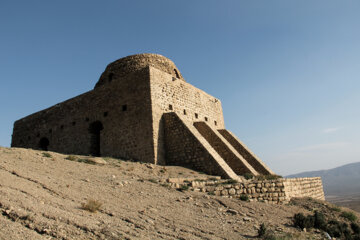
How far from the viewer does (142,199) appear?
18.8ft

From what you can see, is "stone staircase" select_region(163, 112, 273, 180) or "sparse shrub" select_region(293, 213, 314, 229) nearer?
"sparse shrub" select_region(293, 213, 314, 229)

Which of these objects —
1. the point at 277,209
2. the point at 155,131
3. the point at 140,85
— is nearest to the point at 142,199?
the point at 277,209

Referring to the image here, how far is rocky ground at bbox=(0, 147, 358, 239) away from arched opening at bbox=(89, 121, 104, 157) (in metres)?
5.61

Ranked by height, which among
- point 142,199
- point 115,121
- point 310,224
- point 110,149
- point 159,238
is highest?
point 115,121

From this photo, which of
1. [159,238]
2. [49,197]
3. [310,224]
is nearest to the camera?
[159,238]

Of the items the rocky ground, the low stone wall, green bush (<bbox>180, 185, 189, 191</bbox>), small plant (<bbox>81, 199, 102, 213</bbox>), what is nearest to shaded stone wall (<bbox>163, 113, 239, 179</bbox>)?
the low stone wall

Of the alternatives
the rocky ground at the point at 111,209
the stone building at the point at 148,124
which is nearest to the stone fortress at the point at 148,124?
the stone building at the point at 148,124

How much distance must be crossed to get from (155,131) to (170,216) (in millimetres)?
6946

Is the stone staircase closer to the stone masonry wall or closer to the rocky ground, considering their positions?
the stone masonry wall

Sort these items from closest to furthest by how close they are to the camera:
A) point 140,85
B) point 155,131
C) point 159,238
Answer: point 159,238 < point 155,131 < point 140,85

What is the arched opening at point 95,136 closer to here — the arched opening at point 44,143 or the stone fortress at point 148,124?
the stone fortress at point 148,124

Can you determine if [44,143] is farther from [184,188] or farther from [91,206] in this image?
[91,206]

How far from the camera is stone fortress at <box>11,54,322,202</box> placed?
37.6ft

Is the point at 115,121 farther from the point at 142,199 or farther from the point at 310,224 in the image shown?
the point at 310,224
